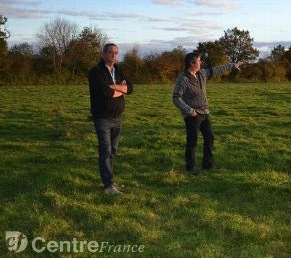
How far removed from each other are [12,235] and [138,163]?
14.7 ft

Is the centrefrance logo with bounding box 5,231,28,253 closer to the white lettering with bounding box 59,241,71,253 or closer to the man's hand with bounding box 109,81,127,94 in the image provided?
the white lettering with bounding box 59,241,71,253

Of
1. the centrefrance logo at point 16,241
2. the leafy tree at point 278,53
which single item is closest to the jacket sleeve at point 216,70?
the centrefrance logo at point 16,241

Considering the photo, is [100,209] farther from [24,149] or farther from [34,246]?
[24,149]

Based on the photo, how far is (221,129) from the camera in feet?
48.7

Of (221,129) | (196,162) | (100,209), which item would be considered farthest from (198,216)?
(221,129)

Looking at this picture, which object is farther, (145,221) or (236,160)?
(236,160)

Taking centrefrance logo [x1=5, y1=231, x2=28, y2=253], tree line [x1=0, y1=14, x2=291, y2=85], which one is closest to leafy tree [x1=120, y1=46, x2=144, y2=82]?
tree line [x1=0, y1=14, x2=291, y2=85]

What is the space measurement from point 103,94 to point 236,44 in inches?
2623

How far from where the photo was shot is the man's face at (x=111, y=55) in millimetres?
7742

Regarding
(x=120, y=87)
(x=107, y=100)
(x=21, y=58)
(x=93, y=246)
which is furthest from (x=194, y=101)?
(x=21, y=58)

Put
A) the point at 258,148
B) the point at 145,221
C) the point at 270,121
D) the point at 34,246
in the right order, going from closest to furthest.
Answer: the point at 34,246
the point at 145,221
the point at 258,148
the point at 270,121

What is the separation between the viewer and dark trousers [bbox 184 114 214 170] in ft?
30.3

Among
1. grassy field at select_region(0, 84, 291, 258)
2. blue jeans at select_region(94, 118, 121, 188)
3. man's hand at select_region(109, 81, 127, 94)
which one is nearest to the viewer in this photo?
grassy field at select_region(0, 84, 291, 258)

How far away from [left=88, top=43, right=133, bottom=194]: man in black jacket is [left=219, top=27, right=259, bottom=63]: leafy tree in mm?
63807
